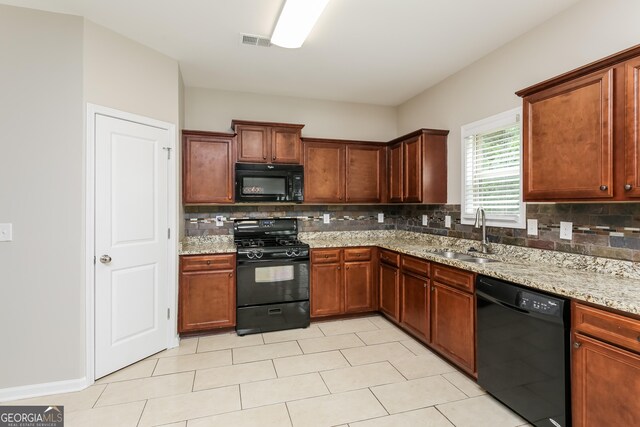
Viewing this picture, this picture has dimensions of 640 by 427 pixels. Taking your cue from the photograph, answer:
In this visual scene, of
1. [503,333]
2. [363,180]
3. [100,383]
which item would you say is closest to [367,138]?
[363,180]

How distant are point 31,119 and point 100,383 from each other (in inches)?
79.8

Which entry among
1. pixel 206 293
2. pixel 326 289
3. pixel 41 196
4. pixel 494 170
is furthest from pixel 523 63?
pixel 41 196

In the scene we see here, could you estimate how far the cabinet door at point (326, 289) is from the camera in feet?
12.1

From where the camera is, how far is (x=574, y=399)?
1.66 m

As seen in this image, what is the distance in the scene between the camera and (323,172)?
4.02 m

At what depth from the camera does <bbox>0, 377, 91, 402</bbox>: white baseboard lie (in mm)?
2244

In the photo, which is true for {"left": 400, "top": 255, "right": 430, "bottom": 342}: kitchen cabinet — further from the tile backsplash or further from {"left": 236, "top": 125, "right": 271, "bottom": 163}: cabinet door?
{"left": 236, "top": 125, "right": 271, "bottom": 163}: cabinet door

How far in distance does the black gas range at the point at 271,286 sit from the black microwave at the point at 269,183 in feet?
1.76

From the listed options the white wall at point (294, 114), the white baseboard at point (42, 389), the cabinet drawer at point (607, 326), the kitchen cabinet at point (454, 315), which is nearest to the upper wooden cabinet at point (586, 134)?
the cabinet drawer at point (607, 326)

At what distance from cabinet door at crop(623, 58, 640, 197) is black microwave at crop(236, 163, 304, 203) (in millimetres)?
2855

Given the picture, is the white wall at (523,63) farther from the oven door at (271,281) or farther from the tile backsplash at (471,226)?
the oven door at (271,281)

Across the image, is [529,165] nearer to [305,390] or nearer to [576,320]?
[576,320]

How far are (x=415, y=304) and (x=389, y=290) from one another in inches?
20.8

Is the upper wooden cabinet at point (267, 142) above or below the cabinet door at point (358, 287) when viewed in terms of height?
above
